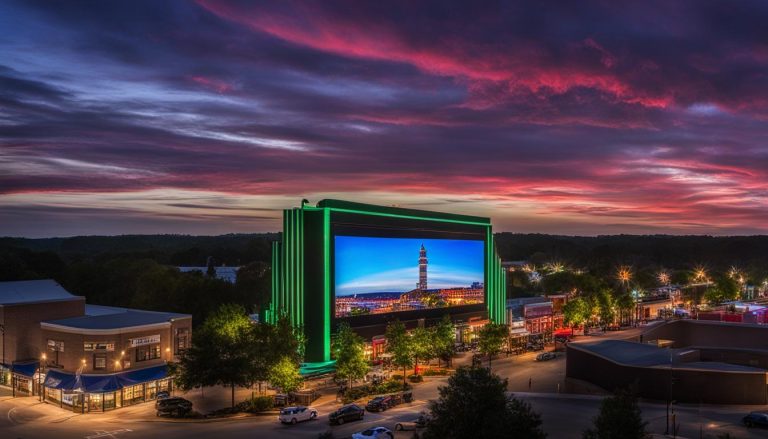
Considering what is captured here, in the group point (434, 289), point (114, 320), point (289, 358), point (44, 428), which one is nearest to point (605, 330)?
point (434, 289)

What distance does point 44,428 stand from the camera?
4588 centimetres

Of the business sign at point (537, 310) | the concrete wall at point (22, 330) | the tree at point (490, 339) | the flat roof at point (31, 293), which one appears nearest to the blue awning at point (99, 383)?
the concrete wall at point (22, 330)

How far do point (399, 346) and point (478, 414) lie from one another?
38.4 m

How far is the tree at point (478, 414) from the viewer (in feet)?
84.3

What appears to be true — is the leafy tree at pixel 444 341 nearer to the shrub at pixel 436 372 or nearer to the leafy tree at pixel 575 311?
the shrub at pixel 436 372

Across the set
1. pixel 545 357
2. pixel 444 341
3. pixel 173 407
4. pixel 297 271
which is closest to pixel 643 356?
pixel 545 357

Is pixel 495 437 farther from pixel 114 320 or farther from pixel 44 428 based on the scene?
pixel 114 320

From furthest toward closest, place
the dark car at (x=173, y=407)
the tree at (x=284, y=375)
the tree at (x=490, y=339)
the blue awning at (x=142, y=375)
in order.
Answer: the tree at (x=490, y=339) → the blue awning at (x=142, y=375) → the tree at (x=284, y=375) → the dark car at (x=173, y=407)

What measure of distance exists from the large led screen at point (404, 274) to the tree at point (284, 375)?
1573cm

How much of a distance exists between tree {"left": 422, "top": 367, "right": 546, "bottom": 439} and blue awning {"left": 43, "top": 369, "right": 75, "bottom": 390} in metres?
37.6

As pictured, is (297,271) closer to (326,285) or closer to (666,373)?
(326,285)

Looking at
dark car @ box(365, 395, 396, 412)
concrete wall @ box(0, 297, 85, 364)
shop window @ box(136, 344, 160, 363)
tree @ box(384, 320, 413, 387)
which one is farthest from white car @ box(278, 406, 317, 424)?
concrete wall @ box(0, 297, 85, 364)

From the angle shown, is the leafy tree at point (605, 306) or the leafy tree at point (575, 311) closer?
the leafy tree at point (575, 311)

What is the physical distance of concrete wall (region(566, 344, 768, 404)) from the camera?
2085 inches
